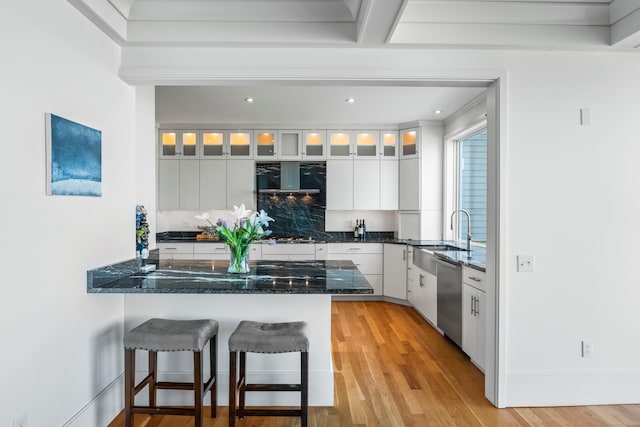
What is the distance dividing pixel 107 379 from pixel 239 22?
244cm

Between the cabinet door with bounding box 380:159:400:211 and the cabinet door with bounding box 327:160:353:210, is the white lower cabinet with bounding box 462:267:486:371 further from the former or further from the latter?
the cabinet door with bounding box 327:160:353:210

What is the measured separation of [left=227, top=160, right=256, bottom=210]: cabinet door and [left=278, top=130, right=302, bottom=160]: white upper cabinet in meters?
0.47

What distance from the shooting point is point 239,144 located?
566 cm

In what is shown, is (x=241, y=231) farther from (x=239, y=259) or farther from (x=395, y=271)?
(x=395, y=271)

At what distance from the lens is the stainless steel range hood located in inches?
224

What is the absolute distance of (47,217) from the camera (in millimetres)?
1879

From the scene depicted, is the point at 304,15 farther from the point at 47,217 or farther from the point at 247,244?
the point at 47,217

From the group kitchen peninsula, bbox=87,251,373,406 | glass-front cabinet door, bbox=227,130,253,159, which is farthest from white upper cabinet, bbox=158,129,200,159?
kitchen peninsula, bbox=87,251,373,406

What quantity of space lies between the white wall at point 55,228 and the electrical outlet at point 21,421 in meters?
0.02

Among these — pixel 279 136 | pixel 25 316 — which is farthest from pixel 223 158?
pixel 25 316

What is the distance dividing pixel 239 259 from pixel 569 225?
2287 millimetres

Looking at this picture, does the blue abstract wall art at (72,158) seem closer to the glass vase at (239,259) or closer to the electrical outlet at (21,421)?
the glass vase at (239,259)

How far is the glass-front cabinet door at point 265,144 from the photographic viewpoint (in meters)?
5.64

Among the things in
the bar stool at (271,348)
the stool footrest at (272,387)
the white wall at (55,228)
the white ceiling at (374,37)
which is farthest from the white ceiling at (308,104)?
the stool footrest at (272,387)
